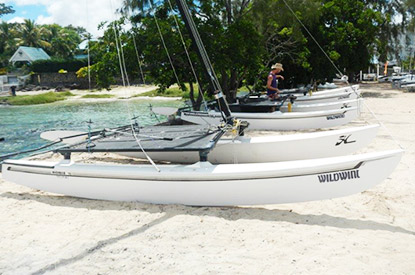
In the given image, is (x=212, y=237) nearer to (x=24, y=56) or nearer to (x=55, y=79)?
(x=55, y=79)

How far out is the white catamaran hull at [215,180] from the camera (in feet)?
14.4

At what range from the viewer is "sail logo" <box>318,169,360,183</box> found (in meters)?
4.39

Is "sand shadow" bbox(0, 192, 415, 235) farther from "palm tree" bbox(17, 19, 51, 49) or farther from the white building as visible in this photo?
"palm tree" bbox(17, 19, 51, 49)

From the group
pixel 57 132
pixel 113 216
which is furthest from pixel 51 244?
pixel 57 132

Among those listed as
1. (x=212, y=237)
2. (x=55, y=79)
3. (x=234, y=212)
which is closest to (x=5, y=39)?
(x=55, y=79)

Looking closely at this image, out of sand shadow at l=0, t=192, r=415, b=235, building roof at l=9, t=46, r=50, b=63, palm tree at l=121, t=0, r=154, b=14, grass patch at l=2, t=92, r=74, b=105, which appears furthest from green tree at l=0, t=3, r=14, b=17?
sand shadow at l=0, t=192, r=415, b=235

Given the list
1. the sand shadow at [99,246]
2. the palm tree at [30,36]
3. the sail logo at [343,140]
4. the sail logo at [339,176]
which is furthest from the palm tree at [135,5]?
the palm tree at [30,36]

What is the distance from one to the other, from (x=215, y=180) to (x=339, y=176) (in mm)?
1569

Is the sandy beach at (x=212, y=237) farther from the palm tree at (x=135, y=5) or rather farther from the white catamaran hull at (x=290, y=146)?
the palm tree at (x=135, y=5)

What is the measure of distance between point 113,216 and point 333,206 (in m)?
3.04

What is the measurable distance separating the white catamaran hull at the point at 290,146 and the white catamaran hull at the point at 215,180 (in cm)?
134

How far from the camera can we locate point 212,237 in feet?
14.0

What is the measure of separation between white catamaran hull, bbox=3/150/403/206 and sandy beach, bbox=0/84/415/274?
6.9 inches

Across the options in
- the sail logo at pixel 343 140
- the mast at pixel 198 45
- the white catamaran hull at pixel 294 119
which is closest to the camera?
the mast at pixel 198 45
